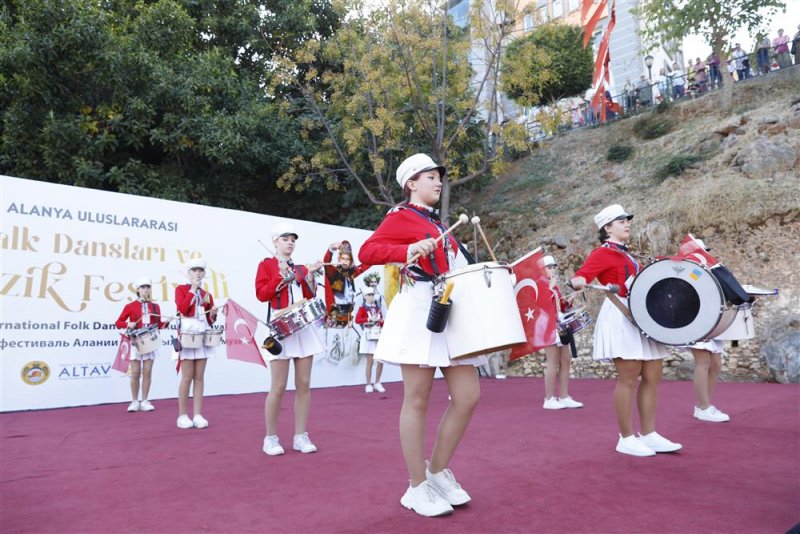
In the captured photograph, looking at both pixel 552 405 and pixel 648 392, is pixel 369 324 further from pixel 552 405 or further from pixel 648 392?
pixel 648 392

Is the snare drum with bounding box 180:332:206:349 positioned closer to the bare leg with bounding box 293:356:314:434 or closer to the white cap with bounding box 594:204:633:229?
the bare leg with bounding box 293:356:314:434

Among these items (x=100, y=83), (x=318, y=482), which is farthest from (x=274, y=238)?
(x=100, y=83)

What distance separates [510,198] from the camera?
19172mm

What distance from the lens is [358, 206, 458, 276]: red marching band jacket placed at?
11.2ft

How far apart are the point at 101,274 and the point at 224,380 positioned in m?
2.56

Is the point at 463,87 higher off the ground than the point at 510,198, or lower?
higher

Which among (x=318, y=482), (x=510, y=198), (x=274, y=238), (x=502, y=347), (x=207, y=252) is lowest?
(x=318, y=482)

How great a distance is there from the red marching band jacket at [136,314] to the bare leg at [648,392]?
21.0ft

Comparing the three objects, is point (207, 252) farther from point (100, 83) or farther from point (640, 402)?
point (640, 402)

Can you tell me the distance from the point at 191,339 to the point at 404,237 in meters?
4.13

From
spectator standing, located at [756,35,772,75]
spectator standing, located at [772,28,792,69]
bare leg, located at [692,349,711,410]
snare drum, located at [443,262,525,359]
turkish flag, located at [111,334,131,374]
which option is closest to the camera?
snare drum, located at [443,262,525,359]

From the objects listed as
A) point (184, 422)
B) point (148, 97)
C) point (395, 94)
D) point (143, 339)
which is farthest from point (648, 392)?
point (148, 97)

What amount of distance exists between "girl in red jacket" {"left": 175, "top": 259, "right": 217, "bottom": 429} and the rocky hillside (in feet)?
18.1

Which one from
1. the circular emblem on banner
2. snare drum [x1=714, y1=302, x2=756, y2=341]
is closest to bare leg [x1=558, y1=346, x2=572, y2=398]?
snare drum [x1=714, y1=302, x2=756, y2=341]
